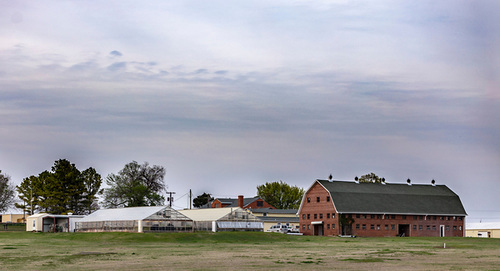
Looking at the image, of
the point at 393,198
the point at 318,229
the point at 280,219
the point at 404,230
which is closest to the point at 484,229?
the point at 404,230

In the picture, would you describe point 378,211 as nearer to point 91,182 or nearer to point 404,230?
point 404,230

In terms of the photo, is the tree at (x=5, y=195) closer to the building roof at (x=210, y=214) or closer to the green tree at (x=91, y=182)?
the green tree at (x=91, y=182)

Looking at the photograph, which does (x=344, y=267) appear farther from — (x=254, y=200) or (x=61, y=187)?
(x=254, y=200)

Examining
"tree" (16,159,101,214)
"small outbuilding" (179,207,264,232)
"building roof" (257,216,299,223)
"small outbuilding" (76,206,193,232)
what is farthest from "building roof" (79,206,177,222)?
"building roof" (257,216,299,223)

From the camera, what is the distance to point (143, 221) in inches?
3826

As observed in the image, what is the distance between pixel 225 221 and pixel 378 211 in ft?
92.5

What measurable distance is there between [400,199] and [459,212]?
41.4 ft

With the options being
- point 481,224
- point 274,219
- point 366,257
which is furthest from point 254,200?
point 366,257

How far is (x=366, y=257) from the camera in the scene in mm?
52062

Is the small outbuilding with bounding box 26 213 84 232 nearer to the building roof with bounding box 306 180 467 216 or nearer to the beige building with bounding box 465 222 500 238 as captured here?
the building roof with bounding box 306 180 467 216

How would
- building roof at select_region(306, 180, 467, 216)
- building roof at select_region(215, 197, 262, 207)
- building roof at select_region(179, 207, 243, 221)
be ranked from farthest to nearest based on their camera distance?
building roof at select_region(215, 197, 262, 207), building roof at select_region(306, 180, 467, 216), building roof at select_region(179, 207, 243, 221)

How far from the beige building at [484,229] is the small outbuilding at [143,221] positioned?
69.3m

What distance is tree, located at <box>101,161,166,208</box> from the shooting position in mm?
153000

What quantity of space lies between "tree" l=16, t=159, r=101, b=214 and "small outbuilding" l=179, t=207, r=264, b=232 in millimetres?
37268
